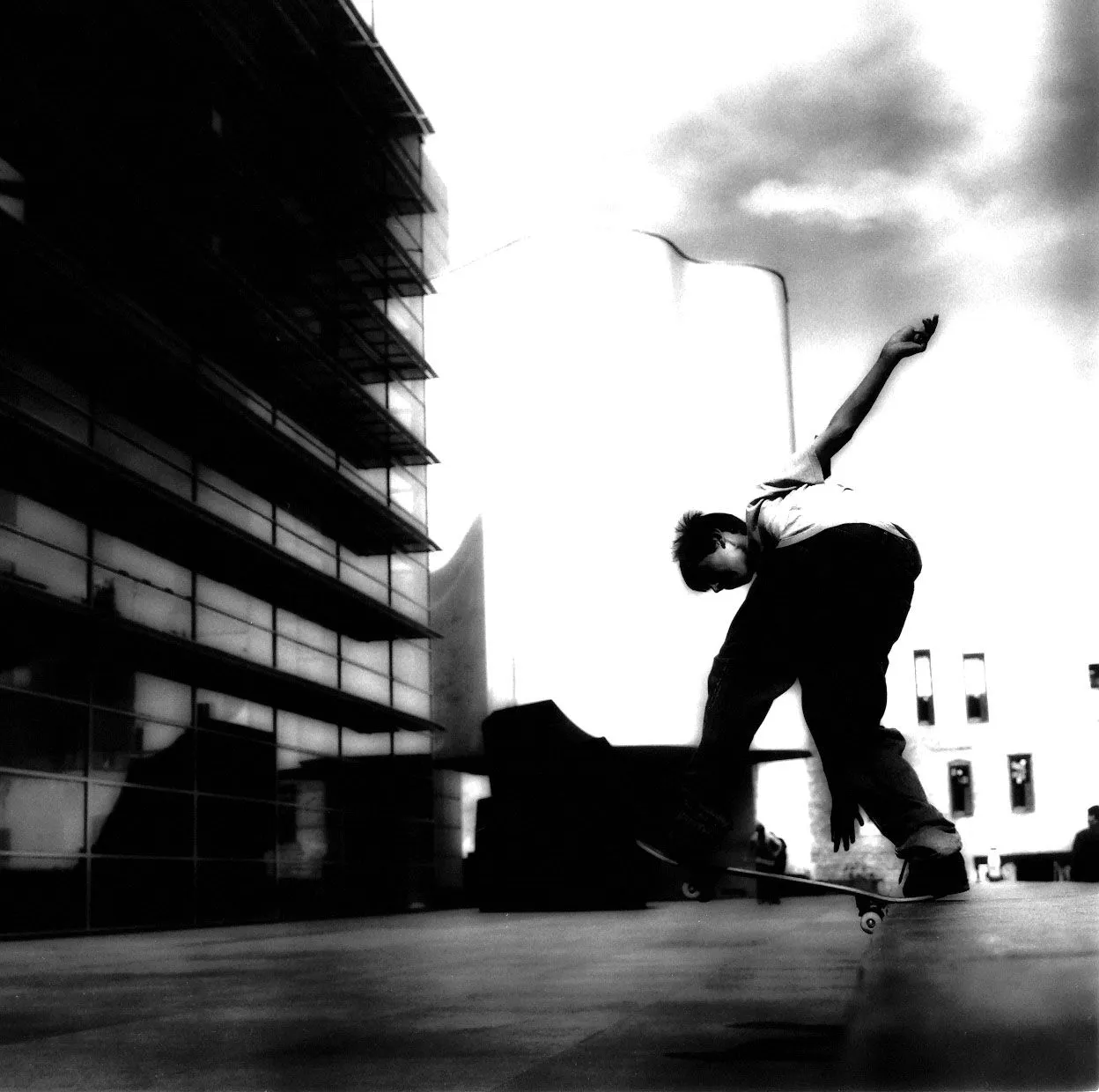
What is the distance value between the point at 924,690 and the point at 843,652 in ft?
Answer: 147

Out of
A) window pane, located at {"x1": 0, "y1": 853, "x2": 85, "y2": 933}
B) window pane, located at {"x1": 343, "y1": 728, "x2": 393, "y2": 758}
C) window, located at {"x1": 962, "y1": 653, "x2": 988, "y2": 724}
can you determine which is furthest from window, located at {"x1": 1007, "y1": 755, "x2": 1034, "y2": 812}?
window pane, located at {"x1": 0, "y1": 853, "x2": 85, "y2": 933}

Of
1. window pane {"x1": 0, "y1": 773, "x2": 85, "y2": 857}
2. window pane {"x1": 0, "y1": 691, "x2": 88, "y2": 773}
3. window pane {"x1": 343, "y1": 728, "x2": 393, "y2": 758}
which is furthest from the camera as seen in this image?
window pane {"x1": 343, "y1": 728, "x2": 393, "y2": 758}

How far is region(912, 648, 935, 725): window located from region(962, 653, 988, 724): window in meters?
1.11

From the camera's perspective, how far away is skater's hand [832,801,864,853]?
351 centimetres

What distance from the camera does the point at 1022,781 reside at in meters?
42.4

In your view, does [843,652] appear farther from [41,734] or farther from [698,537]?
[41,734]

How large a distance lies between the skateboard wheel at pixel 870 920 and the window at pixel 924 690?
43.2m

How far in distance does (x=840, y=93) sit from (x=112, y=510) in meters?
16.5

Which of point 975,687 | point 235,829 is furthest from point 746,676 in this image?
point 975,687

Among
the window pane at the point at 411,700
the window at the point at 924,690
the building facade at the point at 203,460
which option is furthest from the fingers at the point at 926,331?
the window at the point at 924,690

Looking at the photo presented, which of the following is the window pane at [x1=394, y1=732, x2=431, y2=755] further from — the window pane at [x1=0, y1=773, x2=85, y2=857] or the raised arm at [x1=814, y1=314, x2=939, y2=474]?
the raised arm at [x1=814, y1=314, x2=939, y2=474]

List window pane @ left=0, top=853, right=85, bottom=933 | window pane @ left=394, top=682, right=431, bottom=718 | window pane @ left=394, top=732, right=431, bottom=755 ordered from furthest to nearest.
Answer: window pane @ left=394, top=732, right=431, bottom=755 < window pane @ left=394, top=682, right=431, bottom=718 < window pane @ left=0, top=853, right=85, bottom=933

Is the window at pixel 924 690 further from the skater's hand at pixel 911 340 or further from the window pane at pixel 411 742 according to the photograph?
the skater's hand at pixel 911 340

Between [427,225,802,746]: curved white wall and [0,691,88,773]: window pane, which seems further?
[427,225,802,746]: curved white wall
